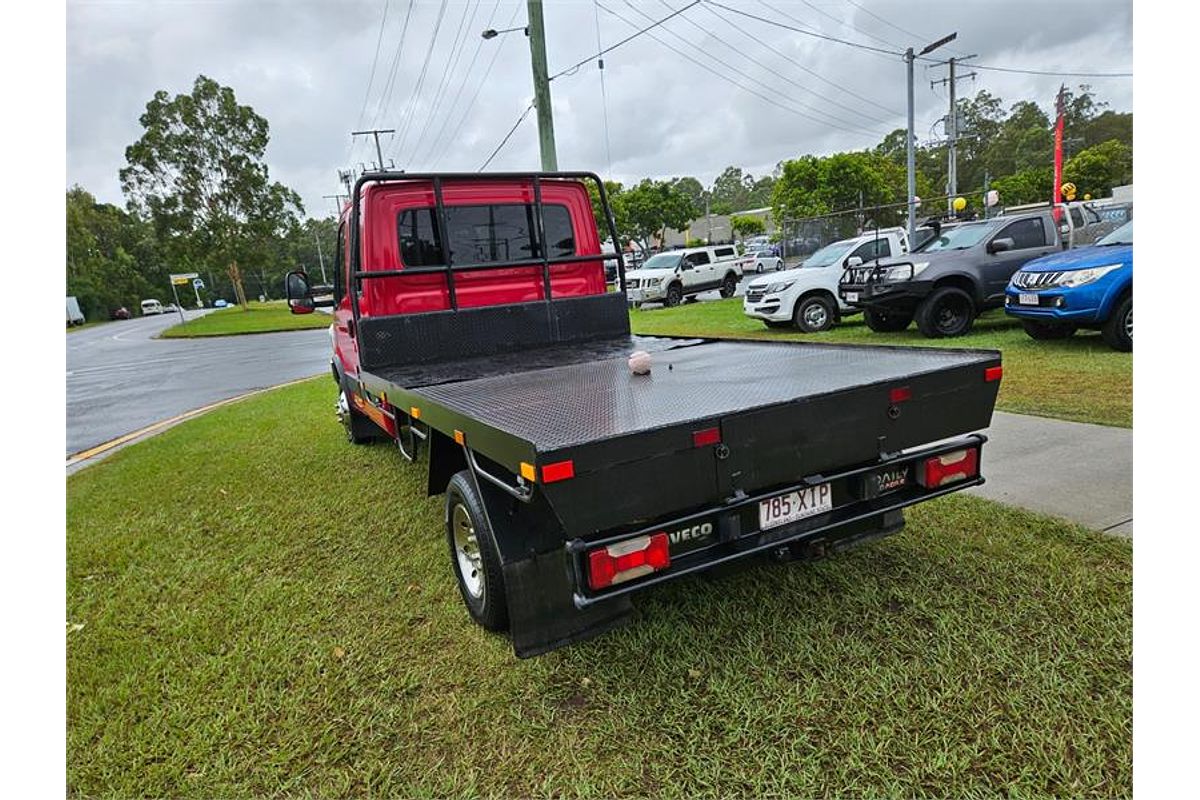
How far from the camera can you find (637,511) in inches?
85.7

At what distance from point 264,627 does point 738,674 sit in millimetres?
2211

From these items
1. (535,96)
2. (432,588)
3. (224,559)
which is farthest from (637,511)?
(535,96)

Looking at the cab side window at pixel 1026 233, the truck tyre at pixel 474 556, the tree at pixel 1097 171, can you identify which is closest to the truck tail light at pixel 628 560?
the truck tyre at pixel 474 556

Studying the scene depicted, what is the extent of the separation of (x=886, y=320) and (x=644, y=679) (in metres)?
9.27

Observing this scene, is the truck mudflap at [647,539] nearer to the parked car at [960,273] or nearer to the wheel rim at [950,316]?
the parked car at [960,273]

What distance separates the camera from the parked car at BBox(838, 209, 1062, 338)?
31.0 feet

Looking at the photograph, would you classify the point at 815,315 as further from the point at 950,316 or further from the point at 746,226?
the point at 746,226

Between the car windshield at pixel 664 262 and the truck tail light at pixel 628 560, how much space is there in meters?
19.6

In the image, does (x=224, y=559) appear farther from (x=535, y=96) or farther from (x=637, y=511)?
(x=535, y=96)

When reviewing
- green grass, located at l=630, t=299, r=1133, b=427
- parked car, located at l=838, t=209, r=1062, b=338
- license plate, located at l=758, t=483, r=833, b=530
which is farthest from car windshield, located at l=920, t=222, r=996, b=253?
license plate, located at l=758, t=483, r=833, b=530

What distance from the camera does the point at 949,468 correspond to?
9.23ft

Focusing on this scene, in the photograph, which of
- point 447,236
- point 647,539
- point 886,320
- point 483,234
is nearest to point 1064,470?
point 647,539

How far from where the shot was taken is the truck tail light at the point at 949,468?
278cm

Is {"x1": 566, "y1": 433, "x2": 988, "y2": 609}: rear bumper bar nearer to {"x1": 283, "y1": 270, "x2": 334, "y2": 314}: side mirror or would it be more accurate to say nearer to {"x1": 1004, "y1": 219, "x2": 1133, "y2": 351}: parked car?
{"x1": 283, "y1": 270, "x2": 334, "y2": 314}: side mirror
